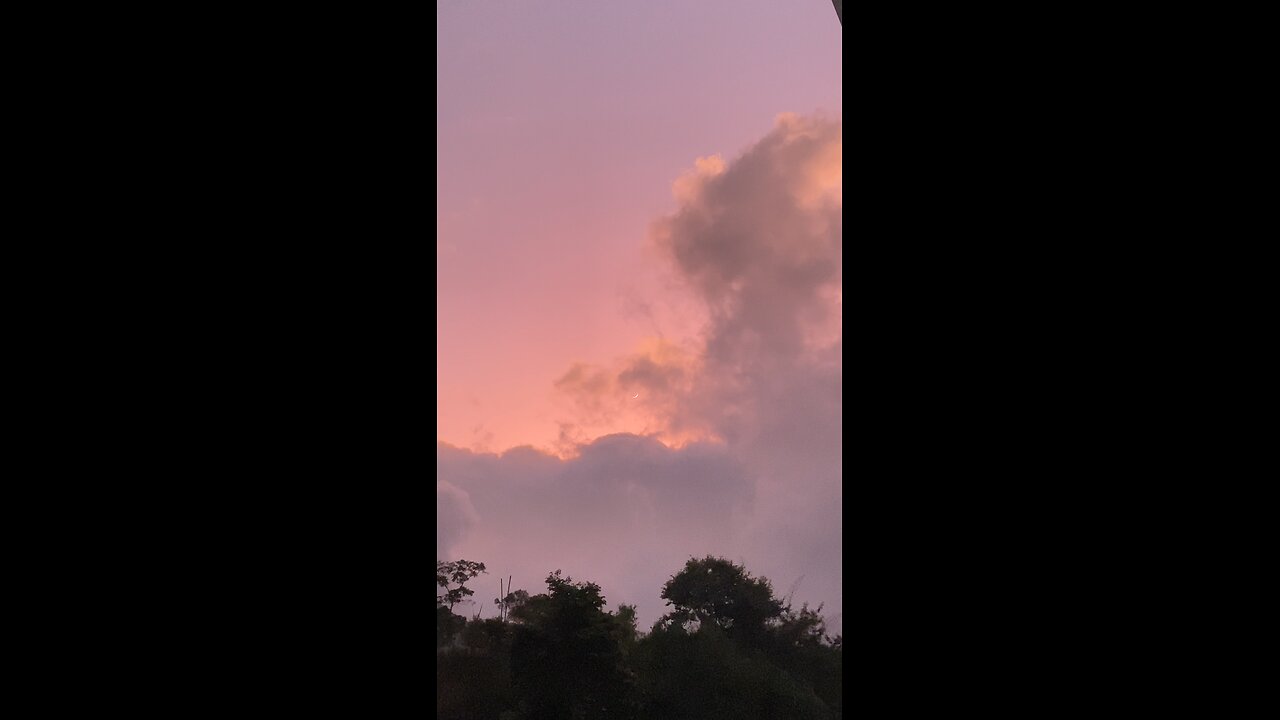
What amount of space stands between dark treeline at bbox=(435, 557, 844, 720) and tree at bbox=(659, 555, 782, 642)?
30 millimetres

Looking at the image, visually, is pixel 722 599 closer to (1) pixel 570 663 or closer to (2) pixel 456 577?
(1) pixel 570 663

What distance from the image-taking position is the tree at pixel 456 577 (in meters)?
20.3

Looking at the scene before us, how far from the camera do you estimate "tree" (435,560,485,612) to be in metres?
20.3

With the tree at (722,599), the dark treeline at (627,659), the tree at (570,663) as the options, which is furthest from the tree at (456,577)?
the tree at (722,599)

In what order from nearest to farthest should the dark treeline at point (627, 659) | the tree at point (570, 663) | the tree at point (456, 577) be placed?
the tree at point (570, 663), the dark treeline at point (627, 659), the tree at point (456, 577)

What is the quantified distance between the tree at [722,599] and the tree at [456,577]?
4.54 m

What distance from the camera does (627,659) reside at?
18891 mm

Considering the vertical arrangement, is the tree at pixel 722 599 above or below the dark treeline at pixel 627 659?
above

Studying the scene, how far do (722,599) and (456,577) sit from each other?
6.31 m

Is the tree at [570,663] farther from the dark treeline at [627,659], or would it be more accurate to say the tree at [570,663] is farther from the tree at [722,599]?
the tree at [722,599]
